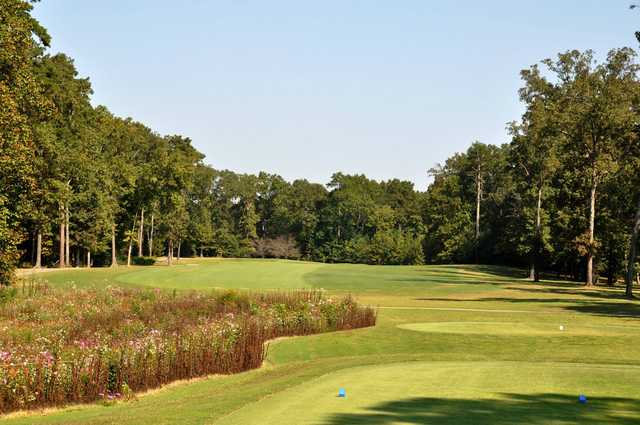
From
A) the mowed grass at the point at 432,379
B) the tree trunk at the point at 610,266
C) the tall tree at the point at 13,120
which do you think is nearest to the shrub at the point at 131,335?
the mowed grass at the point at 432,379

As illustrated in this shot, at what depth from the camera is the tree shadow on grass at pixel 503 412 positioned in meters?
9.43

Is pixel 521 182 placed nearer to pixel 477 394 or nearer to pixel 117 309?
pixel 117 309

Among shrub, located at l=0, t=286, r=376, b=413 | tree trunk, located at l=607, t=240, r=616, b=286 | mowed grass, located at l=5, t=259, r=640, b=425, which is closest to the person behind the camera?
mowed grass, located at l=5, t=259, r=640, b=425

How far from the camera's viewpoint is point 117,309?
2594 cm

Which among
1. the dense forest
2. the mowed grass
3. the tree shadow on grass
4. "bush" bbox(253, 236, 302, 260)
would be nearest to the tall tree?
the dense forest

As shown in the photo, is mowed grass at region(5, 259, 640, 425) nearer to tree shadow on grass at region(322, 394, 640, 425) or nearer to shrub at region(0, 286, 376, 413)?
tree shadow on grass at region(322, 394, 640, 425)

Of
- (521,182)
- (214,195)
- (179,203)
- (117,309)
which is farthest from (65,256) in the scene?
(214,195)

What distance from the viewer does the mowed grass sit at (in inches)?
404

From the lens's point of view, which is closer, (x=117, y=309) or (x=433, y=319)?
(x=117, y=309)

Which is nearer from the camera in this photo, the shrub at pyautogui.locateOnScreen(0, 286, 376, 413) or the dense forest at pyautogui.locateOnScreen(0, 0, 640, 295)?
the shrub at pyautogui.locateOnScreen(0, 286, 376, 413)

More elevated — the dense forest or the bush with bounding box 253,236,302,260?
the dense forest

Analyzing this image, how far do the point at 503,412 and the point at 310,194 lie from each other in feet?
478

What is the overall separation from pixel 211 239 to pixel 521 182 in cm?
7039

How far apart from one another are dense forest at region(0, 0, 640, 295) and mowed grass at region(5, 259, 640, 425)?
1727 cm
